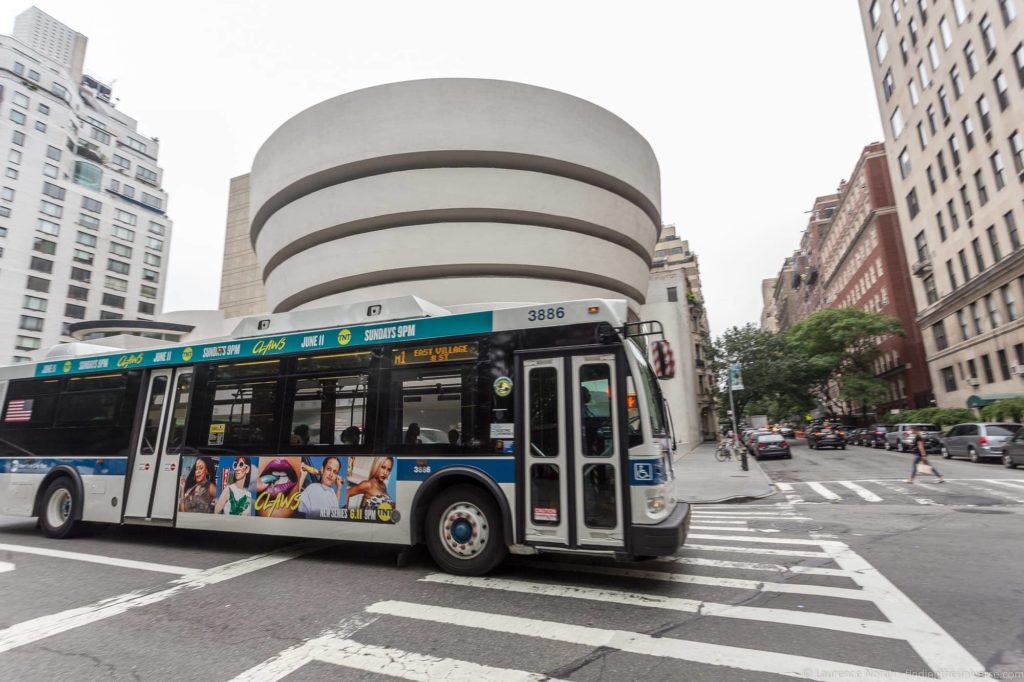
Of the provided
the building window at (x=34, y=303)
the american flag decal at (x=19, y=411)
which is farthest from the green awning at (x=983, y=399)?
the building window at (x=34, y=303)

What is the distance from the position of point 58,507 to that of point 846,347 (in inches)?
2104

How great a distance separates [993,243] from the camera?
30703 mm

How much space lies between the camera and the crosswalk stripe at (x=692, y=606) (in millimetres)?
4160

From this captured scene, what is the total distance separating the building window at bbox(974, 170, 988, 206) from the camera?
31.1 m

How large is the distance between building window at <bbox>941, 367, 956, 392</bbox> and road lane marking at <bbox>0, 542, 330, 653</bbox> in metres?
45.3

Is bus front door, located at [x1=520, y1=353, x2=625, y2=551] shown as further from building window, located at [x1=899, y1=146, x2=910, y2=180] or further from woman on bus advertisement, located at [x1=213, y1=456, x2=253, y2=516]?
building window, located at [x1=899, y1=146, x2=910, y2=180]

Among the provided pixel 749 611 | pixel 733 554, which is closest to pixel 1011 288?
pixel 733 554

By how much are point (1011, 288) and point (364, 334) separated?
1504 inches

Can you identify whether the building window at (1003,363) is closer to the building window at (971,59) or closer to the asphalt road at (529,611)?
the building window at (971,59)

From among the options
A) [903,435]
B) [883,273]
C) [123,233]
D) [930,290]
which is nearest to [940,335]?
[930,290]

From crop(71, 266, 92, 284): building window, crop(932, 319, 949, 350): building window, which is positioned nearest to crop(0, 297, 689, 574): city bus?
crop(932, 319, 949, 350): building window

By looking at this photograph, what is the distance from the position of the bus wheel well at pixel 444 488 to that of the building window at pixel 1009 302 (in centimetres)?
3697

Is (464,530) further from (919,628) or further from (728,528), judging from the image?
(728,528)

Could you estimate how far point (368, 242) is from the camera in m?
28.5
